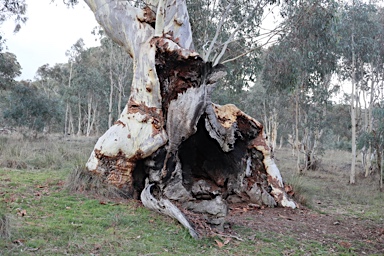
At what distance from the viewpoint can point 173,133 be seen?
7.09m

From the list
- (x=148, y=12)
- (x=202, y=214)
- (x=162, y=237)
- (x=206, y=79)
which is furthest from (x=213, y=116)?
(x=162, y=237)

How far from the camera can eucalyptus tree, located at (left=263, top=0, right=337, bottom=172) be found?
1268 centimetres

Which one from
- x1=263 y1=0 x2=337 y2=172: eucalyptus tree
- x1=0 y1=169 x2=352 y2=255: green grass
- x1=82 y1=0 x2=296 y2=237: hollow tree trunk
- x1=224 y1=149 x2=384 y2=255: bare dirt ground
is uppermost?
x1=263 y1=0 x2=337 y2=172: eucalyptus tree

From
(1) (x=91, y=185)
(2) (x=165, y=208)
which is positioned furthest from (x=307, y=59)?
(2) (x=165, y=208)

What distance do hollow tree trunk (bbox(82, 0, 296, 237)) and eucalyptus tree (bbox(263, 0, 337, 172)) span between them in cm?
591

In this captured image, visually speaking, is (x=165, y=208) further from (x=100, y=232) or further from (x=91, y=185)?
(x=91, y=185)

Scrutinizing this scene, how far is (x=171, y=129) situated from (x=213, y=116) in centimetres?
97

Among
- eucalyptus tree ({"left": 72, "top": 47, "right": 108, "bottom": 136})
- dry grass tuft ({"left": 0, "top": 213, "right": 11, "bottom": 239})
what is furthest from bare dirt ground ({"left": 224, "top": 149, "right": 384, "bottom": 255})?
eucalyptus tree ({"left": 72, "top": 47, "right": 108, "bottom": 136})

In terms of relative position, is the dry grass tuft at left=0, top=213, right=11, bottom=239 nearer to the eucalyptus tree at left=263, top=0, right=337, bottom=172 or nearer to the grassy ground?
the grassy ground

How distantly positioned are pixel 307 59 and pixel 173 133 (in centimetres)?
967

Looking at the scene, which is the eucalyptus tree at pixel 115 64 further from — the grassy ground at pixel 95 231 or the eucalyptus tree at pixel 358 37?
the grassy ground at pixel 95 231

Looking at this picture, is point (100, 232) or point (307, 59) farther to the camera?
point (307, 59)

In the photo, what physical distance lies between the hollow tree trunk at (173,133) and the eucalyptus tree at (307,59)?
19.4ft

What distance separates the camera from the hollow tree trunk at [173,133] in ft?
23.0
